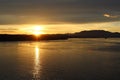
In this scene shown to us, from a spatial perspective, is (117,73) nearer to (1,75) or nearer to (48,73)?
(48,73)

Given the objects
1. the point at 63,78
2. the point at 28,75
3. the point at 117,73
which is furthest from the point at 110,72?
the point at 28,75

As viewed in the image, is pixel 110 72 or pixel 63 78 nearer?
pixel 63 78

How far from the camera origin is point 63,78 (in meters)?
22.4

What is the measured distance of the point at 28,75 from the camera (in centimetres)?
2411

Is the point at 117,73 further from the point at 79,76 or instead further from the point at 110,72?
the point at 79,76

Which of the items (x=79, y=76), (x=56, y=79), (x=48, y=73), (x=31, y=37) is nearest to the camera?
(x=56, y=79)

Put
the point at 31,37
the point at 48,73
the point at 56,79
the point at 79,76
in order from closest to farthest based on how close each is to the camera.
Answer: the point at 56,79
the point at 79,76
the point at 48,73
the point at 31,37

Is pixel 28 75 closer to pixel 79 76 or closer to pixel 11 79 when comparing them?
pixel 11 79

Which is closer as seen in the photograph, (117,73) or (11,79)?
(11,79)

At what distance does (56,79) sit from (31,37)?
141m

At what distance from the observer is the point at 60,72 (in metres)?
25.4

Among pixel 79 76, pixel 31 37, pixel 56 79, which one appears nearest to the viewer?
pixel 56 79

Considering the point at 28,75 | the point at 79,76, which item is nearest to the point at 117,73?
the point at 79,76

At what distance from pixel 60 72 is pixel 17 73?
3.99 m
